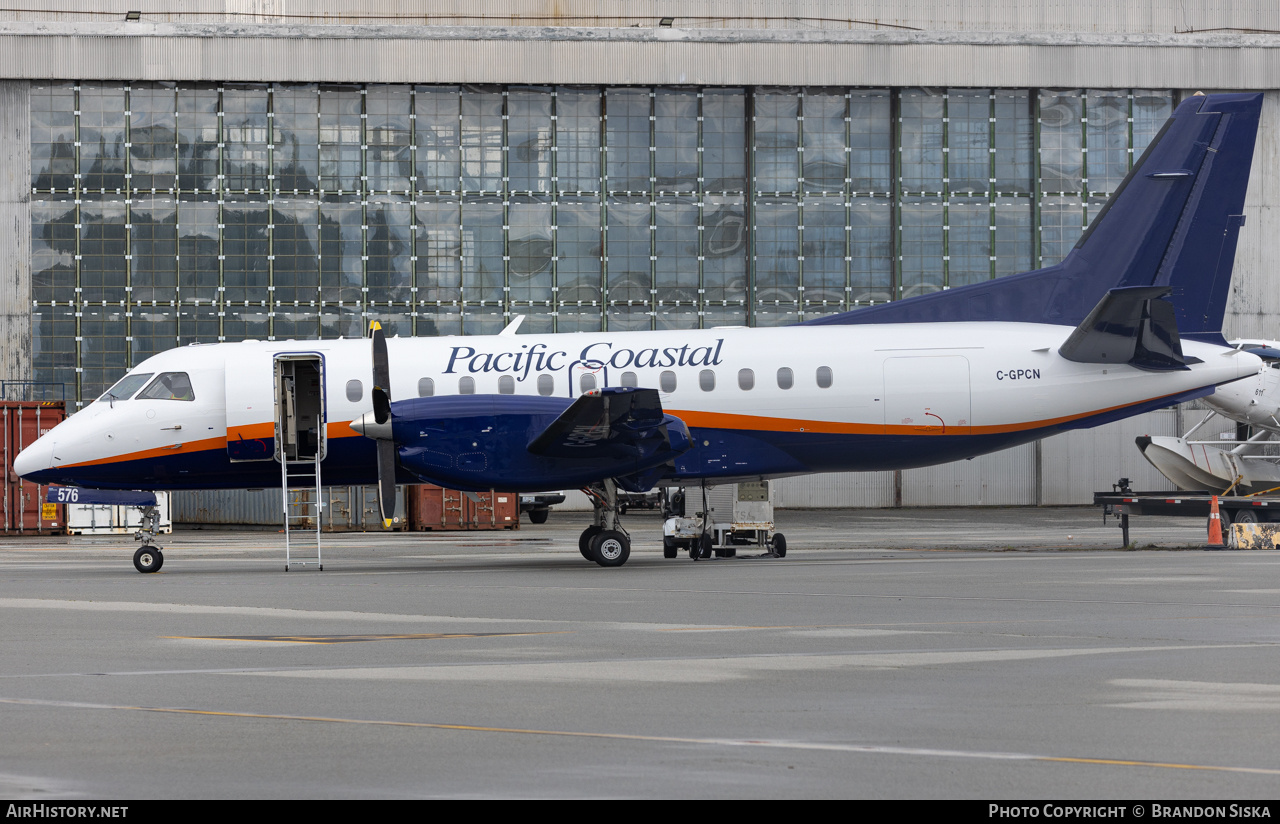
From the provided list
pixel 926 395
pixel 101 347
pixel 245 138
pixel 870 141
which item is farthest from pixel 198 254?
pixel 926 395

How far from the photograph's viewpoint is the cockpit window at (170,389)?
22.7 metres

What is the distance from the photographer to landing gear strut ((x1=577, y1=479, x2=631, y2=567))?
21.6 m

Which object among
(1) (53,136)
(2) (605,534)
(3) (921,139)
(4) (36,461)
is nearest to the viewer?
(2) (605,534)

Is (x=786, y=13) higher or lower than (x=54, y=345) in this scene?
higher

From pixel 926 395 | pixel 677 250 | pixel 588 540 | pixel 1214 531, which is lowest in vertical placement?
pixel 1214 531

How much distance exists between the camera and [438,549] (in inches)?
1151

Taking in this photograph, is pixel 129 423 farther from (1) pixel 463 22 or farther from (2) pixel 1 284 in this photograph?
(1) pixel 463 22

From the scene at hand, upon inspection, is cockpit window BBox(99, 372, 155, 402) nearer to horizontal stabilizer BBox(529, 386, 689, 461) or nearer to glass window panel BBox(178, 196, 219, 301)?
horizontal stabilizer BBox(529, 386, 689, 461)

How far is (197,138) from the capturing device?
4631 cm

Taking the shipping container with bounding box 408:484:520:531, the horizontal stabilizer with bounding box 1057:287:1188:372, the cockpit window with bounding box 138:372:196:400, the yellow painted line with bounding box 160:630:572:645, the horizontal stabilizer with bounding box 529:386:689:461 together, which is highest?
the horizontal stabilizer with bounding box 1057:287:1188:372

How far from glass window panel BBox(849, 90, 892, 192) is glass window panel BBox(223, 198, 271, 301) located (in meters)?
19.5

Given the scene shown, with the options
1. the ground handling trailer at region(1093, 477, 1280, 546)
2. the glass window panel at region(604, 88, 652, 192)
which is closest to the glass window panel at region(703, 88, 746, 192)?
the glass window panel at region(604, 88, 652, 192)

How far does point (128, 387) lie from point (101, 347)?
2449 cm

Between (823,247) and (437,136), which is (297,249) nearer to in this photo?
(437,136)
